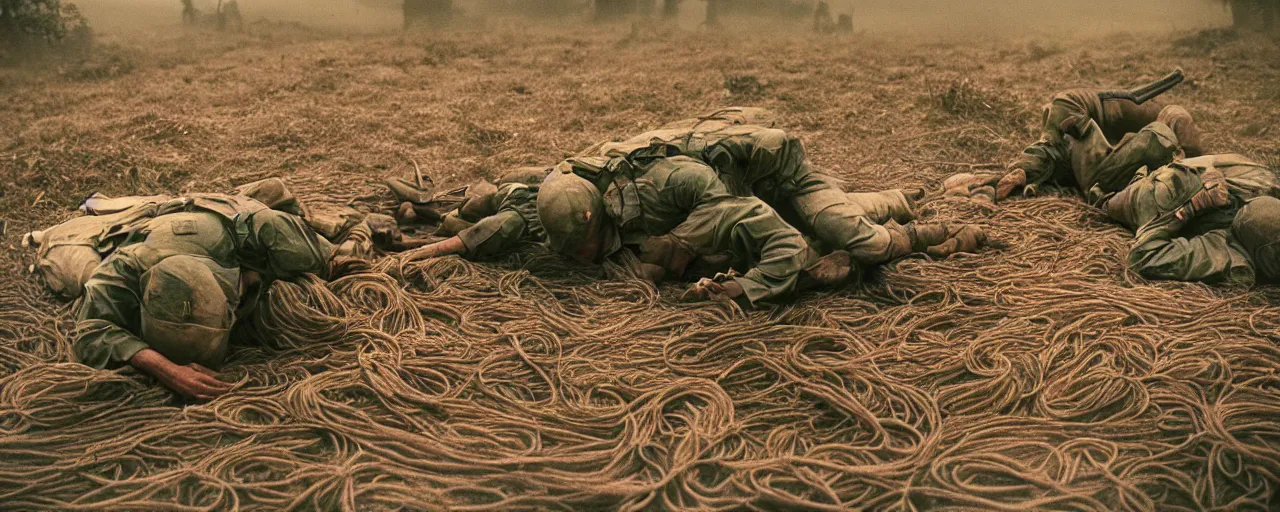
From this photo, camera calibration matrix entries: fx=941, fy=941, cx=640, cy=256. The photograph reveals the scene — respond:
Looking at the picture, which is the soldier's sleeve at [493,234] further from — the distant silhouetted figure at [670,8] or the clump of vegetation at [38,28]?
the distant silhouetted figure at [670,8]

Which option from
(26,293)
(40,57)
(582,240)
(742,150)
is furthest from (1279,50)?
(40,57)

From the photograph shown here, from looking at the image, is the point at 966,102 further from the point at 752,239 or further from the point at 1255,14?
the point at 1255,14

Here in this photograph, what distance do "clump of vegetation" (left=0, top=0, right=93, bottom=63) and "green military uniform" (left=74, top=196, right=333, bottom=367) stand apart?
6.29 metres

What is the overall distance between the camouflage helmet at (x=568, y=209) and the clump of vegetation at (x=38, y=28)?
7.27m

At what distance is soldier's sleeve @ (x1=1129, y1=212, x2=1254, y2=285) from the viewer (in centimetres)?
495

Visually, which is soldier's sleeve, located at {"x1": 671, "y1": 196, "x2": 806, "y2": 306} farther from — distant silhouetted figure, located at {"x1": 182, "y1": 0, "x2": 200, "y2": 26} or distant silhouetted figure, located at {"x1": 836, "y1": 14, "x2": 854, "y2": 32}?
distant silhouetted figure, located at {"x1": 182, "y1": 0, "x2": 200, "y2": 26}

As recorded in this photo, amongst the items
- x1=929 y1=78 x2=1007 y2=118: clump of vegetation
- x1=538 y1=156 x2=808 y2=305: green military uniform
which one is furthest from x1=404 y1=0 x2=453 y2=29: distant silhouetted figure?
x1=538 y1=156 x2=808 y2=305: green military uniform

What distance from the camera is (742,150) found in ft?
17.1

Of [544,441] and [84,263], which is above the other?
[84,263]

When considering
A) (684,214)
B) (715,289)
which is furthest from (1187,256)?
(684,214)

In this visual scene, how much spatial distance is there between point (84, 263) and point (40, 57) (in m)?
5.99

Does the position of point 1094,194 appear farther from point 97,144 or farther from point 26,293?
point 97,144

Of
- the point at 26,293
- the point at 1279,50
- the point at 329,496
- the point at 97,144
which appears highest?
the point at 1279,50

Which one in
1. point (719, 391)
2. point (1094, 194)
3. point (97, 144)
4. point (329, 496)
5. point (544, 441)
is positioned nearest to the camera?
point (329, 496)
